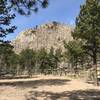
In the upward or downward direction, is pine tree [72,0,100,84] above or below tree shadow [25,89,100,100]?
above

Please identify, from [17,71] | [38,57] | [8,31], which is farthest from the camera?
[38,57]

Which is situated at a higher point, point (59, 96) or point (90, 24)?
point (90, 24)

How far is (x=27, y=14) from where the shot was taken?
59.0 ft

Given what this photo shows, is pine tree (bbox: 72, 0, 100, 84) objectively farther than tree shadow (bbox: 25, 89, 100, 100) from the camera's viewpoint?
Yes

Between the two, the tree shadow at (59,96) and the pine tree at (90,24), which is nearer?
the tree shadow at (59,96)

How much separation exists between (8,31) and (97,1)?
1277 centimetres

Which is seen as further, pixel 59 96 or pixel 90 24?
pixel 90 24

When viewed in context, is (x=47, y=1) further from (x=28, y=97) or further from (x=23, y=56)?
(x=23, y=56)

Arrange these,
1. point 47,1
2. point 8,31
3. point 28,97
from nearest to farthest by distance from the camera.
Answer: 1. point 47,1
2. point 28,97
3. point 8,31

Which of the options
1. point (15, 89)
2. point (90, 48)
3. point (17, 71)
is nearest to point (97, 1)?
point (90, 48)

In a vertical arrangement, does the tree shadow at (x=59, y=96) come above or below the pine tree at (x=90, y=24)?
below

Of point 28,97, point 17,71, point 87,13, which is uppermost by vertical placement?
point 87,13

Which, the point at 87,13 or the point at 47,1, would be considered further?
the point at 87,13

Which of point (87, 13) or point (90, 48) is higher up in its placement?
point (87, 13)
